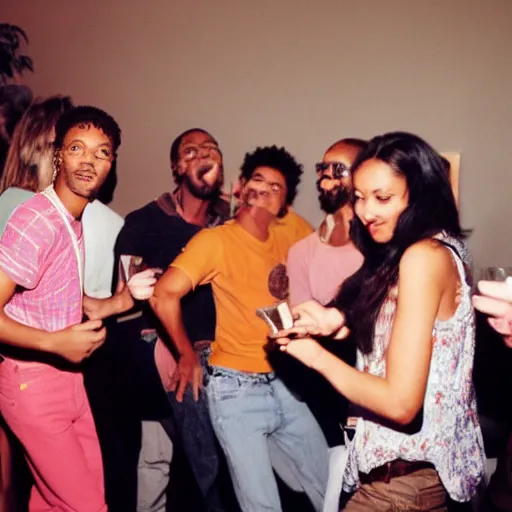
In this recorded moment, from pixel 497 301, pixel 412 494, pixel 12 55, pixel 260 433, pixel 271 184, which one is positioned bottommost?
pixel 260 433

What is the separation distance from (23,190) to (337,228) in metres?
1.40

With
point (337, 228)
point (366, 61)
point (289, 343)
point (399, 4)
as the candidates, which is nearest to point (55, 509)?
point (289, 343)

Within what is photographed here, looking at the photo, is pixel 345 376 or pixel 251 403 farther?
pixel 251 403

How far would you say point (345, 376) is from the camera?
1538 mm

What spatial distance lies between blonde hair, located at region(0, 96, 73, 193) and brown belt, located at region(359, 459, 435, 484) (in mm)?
1894

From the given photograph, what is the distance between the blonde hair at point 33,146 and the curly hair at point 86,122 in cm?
27

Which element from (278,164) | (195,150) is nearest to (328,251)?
(278,164)

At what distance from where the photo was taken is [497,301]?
162 centimetres

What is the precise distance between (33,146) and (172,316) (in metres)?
1.00

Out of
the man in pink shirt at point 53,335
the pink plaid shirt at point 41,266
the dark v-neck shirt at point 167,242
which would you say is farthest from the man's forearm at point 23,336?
the dark v-neck shirt at point 167,242

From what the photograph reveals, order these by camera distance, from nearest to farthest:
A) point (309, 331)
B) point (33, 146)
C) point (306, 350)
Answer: point (306, 350) → point (309, 331) → point (33, 146)

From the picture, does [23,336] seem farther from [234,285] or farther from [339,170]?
[339,170]

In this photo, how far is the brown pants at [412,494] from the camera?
1509 mm

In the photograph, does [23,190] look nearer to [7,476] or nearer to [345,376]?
[7,476]
